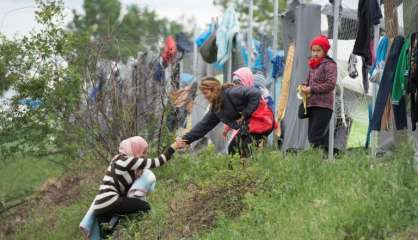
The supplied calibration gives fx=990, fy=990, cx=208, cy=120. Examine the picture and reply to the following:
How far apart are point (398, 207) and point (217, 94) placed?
488cm

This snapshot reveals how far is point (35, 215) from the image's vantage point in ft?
53.3

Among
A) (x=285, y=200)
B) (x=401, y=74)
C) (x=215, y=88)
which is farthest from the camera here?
(x=215, y=88)

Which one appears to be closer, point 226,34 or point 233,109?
point 233,109

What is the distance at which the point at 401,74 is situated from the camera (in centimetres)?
966

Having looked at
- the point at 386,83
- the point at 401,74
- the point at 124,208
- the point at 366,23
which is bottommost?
the point at 124,208

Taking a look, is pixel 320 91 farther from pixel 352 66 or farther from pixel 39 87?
pixel 39 87

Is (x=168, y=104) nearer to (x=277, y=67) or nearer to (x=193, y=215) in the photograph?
(x=277, y=67)

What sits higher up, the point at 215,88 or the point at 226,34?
the point at 226,34

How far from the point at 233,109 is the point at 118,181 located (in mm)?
2048

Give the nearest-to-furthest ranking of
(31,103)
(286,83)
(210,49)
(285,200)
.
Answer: (285,200) < (286,83) < (31,103) < (210,49)

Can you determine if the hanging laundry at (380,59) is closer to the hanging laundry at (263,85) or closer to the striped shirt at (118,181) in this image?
the striped shirt at (118,181)

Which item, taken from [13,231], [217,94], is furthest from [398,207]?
[13,231]

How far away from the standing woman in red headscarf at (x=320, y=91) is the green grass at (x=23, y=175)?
276 inches

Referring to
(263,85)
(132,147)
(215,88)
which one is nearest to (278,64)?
(263,85)
